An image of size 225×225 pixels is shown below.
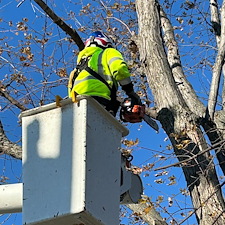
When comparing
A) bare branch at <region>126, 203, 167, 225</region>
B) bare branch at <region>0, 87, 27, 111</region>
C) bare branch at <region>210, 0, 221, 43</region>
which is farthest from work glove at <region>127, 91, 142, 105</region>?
bare branch at <region>210, 0, 221, 43</region>

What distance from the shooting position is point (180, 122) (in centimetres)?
596

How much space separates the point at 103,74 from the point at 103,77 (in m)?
0.04

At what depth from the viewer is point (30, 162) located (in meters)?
2.71

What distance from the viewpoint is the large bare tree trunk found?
215 inches

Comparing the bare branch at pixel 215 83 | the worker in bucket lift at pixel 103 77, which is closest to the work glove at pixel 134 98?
the worker in bucket lift at pixel 103 77

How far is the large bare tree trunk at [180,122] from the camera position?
17.9 ft

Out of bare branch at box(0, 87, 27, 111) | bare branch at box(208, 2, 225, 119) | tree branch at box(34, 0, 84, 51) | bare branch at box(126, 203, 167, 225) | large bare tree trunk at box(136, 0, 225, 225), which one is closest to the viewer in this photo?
large bare tree trunk at box(136, 0, 225, 225)

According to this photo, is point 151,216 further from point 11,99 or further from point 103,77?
point 11,99

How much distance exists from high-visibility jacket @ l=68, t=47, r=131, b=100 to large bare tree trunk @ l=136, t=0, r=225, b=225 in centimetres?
95

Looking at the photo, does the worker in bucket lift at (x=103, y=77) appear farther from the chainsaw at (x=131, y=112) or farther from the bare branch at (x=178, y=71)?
the bare branch at (x=178, y=71)

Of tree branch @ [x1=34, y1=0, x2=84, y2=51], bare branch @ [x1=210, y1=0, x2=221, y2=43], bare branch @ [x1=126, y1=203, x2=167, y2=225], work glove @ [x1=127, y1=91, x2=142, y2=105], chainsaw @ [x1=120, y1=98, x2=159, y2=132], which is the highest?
bare branch @ [x1=210, y1=0, x2=221, y2=43]

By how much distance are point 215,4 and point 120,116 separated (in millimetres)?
3283

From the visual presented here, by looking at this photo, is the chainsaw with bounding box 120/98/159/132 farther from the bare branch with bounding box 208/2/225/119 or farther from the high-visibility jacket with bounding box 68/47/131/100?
the bare branch with bounding box 208/2/225/119

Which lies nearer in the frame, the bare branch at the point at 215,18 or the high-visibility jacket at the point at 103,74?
the high-visibility jacket at the point at 103,74
